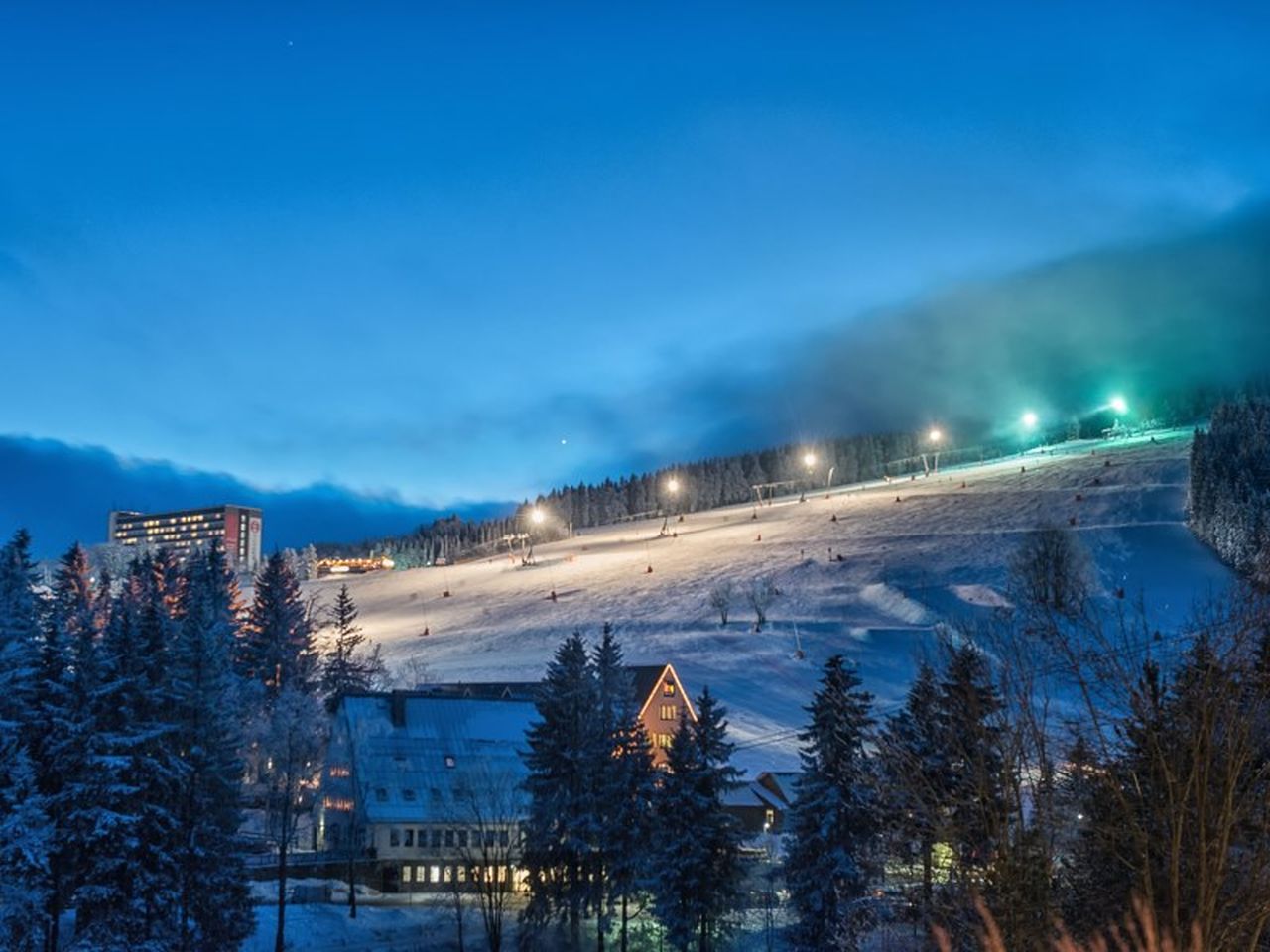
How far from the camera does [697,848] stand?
131 ft

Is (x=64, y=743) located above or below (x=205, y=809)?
above

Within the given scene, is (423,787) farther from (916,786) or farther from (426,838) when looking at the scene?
(916,786)

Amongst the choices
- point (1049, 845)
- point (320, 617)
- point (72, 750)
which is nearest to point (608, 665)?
point (72, 750)

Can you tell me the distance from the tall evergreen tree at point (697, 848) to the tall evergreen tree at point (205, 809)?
15527 mm

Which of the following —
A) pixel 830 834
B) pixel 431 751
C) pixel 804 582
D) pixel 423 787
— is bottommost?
pixel 830 834

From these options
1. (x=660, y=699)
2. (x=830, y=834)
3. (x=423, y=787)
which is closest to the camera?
(x=830, y=834)

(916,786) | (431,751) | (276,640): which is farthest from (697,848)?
(276,640)

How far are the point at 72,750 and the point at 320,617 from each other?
98880 mm

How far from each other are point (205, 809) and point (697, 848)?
18.2 m

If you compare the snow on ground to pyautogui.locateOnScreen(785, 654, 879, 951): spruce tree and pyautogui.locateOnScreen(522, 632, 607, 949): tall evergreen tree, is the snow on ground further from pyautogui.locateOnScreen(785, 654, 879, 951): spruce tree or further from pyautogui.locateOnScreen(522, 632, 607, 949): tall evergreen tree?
pyautogui.locateOnScreen(785, 654, 879, 951): spruce tree

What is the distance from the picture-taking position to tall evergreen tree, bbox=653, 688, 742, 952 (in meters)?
39.9

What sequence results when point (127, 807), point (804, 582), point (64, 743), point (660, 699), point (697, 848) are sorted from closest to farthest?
point (64, 743)
point (127, 807)
point (697, 848)
point (660, 699)
point (804, 582)

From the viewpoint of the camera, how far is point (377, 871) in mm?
53062

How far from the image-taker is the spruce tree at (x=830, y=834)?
3650cm
